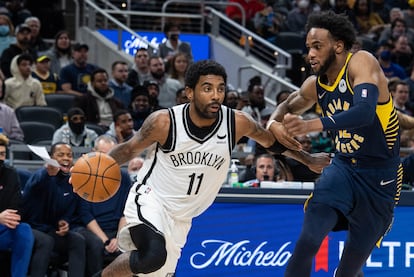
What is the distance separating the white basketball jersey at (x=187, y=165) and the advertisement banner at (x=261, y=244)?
1.97 meters

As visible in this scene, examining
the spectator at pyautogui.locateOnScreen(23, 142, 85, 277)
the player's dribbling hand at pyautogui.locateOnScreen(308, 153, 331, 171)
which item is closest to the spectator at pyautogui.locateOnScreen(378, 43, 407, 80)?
the spectator at pyautogui.locateOnScreen(23, 142, 85, 277)

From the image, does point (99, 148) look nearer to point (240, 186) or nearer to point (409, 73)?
point (240, 186)

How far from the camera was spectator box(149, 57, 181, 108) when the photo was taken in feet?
44.9

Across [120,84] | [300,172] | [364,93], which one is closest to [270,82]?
[120,84]

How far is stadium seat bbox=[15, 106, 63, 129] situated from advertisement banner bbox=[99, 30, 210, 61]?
399 centimetres

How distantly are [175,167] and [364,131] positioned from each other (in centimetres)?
138

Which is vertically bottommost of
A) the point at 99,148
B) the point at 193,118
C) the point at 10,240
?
the point at 10,240

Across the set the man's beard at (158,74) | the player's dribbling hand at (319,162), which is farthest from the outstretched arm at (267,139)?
the man's beard at (158,74)

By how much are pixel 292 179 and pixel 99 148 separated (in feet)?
7.33

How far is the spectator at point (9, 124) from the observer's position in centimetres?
1167

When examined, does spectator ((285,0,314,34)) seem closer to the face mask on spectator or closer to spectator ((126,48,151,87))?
spectator ((126,48,151,87))

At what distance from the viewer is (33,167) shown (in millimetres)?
10500

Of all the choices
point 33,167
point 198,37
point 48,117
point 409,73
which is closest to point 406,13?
point 409,73

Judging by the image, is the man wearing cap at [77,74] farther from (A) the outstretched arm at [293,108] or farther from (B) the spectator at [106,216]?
(A) the outstretched arm at [293,108]
